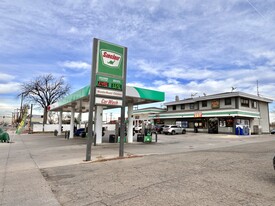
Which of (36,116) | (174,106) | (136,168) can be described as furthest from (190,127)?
(36,116)

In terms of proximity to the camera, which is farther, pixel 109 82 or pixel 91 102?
pixel 109 82

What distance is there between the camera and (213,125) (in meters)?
34.5

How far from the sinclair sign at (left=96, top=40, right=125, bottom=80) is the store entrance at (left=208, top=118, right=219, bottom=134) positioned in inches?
1069

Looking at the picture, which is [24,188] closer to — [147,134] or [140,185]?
[140,185]

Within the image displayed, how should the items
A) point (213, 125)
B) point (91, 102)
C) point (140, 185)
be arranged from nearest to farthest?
point (140, 185) < point (91, 102) < point (213, 125)

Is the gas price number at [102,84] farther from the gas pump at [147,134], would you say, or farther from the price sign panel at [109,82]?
the gas pump at [147,134]

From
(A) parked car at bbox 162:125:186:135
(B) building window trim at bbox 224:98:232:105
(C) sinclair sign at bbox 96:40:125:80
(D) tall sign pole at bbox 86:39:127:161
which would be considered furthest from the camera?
(A) parked car at bbox 162:125:186:135

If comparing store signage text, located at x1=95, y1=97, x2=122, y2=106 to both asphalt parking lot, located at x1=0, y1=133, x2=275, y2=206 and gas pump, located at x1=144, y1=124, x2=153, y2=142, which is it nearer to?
asphalt parking lot, located at x1=0, y1=133, x2=275, y2=206

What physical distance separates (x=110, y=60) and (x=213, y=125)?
93.0ft

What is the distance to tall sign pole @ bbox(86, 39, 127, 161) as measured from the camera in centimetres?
1023

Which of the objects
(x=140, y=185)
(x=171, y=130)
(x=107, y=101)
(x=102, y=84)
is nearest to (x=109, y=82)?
(x=102, y=84)

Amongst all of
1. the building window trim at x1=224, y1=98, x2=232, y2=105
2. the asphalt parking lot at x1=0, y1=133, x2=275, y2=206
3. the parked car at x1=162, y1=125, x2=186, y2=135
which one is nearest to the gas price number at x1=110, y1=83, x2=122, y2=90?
the asphalt parking lot at x1=0, y1=133, x2=275, y2=206

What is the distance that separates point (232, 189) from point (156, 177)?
2.20 m

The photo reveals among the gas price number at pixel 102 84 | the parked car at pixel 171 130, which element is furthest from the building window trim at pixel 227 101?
the gas price number at pixel 102 84
